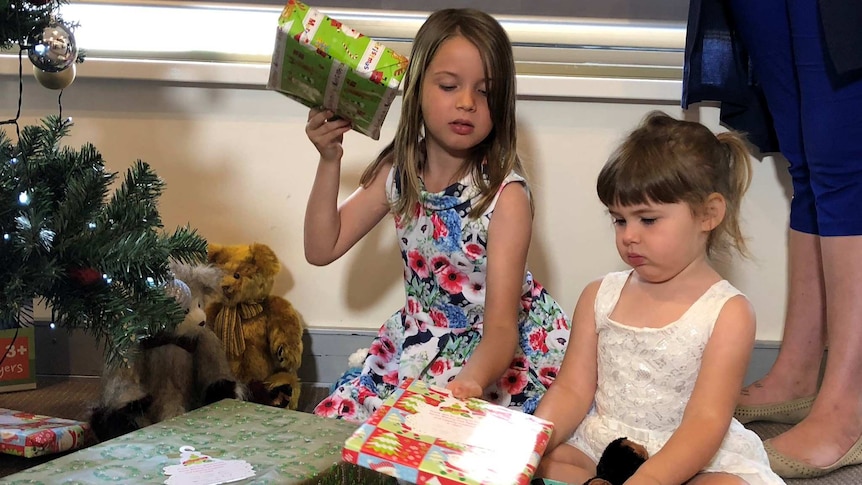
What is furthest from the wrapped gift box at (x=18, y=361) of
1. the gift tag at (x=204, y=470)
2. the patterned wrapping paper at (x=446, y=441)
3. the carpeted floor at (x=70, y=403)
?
the patterned wrapping paper at (x=446, y=441)

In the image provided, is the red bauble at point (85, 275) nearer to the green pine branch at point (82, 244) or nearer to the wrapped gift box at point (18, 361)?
the green pine branch at point (82, 244)

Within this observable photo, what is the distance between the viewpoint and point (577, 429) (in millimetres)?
1147

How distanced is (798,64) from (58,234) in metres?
1.14

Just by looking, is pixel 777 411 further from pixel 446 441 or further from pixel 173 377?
pixel 173 377

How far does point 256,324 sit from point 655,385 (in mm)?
789

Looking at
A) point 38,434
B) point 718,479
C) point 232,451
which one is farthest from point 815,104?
point 38,434

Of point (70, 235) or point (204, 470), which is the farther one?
point (70, 235)

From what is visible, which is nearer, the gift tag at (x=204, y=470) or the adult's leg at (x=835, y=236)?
the gift tag at (x=204, y=470)

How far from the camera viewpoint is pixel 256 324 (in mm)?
1589

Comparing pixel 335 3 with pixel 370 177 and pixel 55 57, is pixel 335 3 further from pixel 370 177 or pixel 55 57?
pixel 55 57

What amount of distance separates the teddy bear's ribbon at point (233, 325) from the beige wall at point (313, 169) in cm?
14

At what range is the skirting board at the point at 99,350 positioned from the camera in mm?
1700

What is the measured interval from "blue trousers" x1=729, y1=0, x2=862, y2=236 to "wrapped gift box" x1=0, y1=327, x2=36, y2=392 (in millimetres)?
1421

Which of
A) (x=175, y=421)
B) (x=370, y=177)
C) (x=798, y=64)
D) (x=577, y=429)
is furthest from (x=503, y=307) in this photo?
(x=798, y=64)
